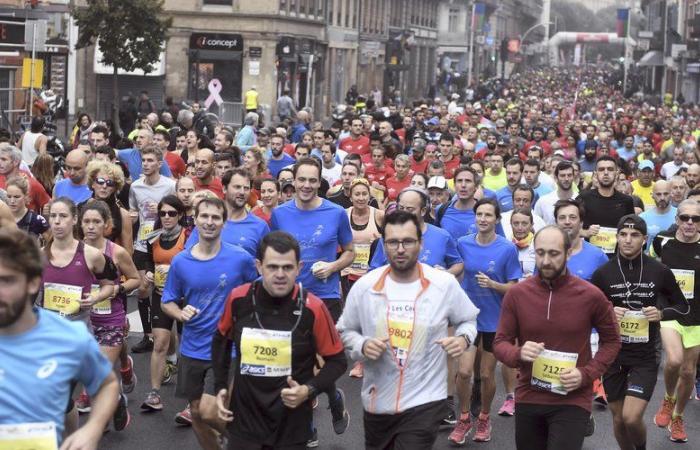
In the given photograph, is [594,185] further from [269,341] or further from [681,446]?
[269,341]

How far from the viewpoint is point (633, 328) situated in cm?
887

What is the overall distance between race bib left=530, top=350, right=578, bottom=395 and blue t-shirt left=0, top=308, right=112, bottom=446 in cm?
296

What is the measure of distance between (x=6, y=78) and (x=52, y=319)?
28.7 metres

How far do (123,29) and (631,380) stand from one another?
29953 millimetres

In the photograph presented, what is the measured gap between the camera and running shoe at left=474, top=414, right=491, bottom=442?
995cm

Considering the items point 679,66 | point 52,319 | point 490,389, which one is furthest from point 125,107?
point 679,66

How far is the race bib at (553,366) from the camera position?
7211 mm

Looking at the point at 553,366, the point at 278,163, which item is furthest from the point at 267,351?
the point at 278,163

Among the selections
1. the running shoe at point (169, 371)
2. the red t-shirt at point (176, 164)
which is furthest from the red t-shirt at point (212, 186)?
the red t-shirt at point (176, 164)

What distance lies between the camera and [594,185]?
42.4 feet

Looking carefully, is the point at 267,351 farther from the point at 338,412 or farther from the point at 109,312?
the point at 109,312

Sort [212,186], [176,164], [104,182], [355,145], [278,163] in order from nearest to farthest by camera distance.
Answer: [104,182] < [212,186] < [176,164] < [278,163] < [355,145]

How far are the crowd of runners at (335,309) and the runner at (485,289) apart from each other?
1 centimetres

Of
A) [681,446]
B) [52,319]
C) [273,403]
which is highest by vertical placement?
[52,319]
